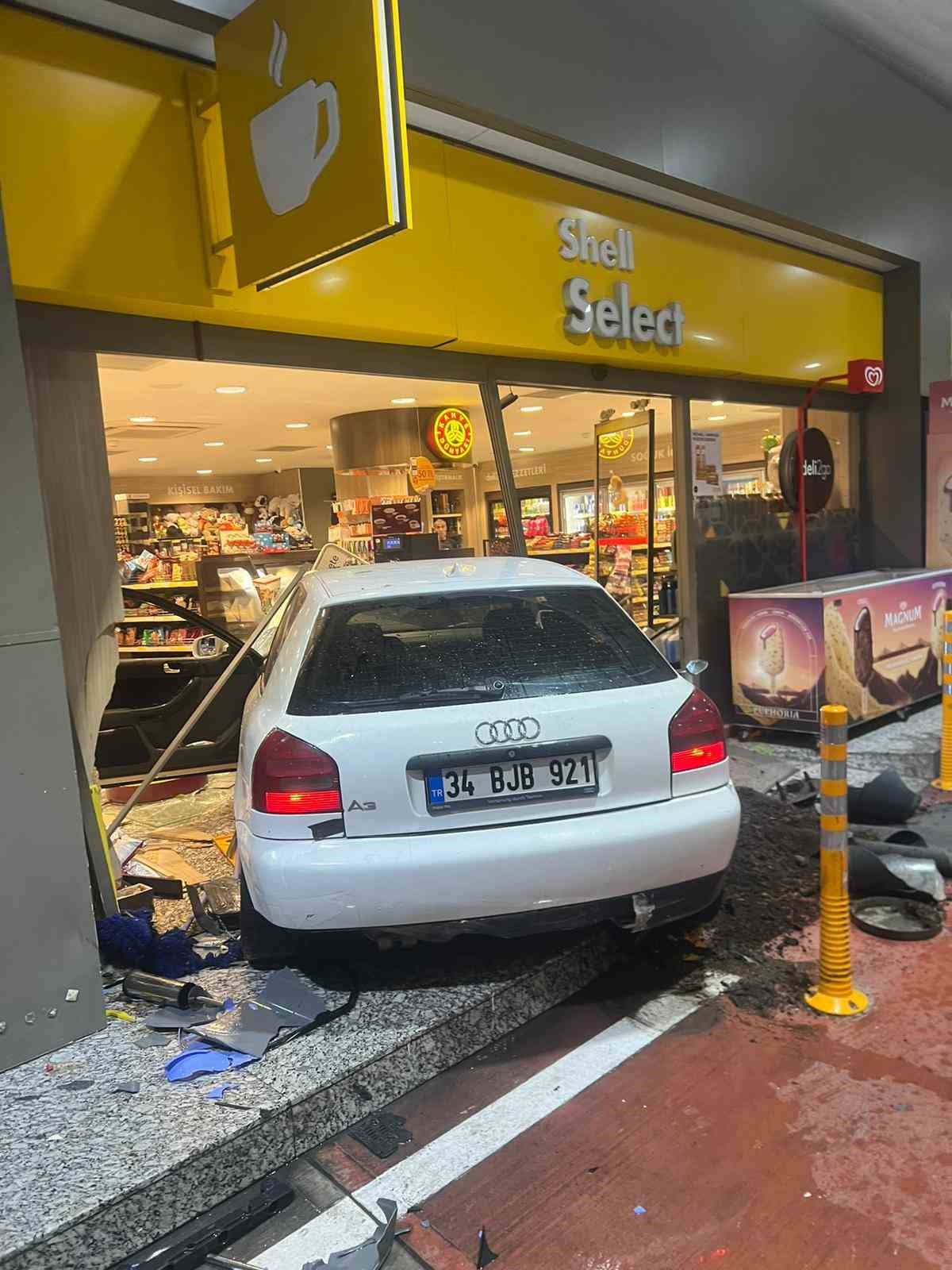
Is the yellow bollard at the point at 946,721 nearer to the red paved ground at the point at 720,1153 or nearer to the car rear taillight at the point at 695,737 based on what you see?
the red paved ground at the point at 720,1153

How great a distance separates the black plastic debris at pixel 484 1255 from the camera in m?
2.11

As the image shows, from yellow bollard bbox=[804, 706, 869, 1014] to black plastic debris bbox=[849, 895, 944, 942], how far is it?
60cm

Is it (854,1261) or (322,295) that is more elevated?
(322,295)

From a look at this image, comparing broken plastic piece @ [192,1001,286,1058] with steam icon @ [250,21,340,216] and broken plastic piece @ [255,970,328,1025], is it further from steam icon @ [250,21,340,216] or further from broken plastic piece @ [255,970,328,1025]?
steam icon @ [250,21,340,216]

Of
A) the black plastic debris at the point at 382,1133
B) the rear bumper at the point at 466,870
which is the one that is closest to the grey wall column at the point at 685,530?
the rear bumper at the point at 466,870

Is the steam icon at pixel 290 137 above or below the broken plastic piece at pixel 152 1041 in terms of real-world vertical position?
above

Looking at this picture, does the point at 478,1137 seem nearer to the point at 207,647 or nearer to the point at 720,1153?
→ the point at 720,1153

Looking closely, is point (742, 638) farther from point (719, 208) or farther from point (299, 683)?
point (299, 683)

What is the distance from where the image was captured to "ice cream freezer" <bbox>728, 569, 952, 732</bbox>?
6438 millimetres

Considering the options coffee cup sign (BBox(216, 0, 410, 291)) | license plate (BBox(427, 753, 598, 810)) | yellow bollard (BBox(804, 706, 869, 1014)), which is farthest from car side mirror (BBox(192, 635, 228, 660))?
yellow bollard (BBox(804, 706, 869, 1014))

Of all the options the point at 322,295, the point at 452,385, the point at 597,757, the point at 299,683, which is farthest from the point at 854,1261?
the point at 452,385

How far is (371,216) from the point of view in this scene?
128 inches

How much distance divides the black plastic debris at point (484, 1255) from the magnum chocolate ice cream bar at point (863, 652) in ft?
17.9

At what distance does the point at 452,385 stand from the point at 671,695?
3.47 metres
